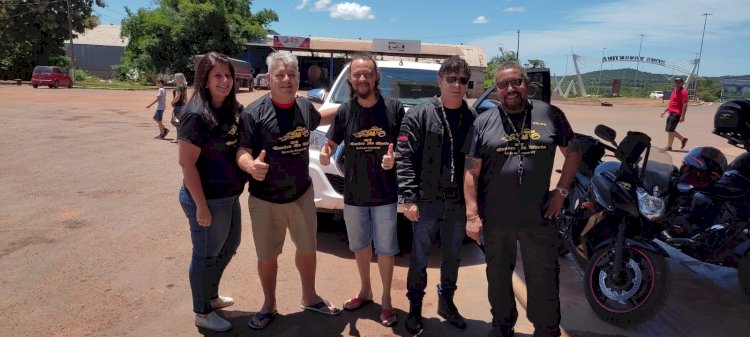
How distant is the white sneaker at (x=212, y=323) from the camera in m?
3.45

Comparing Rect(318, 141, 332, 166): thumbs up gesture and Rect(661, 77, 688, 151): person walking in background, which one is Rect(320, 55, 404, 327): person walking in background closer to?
Rect(318, 141, 332, 166): thumbs up gesture

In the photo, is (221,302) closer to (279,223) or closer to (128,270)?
(279,223)

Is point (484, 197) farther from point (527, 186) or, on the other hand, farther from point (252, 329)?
point (252, 329)

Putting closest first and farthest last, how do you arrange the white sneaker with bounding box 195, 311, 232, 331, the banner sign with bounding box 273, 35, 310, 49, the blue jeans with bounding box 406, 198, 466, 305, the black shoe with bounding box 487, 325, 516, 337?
the black shoe with bounding box 487, 325, 516, 337 → the blue jeans with bounding box 406, 198, 466, 305 → the white sneaker with bounding box 195, 311, 232, 331 → the banner sign with bounding box 273, 35, 310, 49

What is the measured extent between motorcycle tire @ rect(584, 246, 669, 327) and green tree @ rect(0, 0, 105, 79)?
53235 millimetres

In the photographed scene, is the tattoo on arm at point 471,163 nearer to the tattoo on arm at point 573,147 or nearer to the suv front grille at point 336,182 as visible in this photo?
the tattoo on arm at point 573,147

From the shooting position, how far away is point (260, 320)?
3.53m

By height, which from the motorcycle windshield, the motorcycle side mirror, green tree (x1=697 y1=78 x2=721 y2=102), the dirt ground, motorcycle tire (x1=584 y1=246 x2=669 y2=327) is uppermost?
green tree (x1=697 y1=78 x2=721 y2=102)

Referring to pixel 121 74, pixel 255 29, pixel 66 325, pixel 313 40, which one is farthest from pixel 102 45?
pixel 66 325

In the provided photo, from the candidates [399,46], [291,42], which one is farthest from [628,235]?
[291,42]

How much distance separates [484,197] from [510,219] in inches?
7.7

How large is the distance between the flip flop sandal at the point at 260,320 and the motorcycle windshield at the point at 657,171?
2753 millimetres

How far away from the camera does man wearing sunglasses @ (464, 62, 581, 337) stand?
290cm

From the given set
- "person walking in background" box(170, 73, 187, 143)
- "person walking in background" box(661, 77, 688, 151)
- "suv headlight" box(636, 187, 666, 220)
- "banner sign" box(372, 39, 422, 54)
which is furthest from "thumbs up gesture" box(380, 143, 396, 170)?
"banner sign" box(372, 39, 422, 54)
